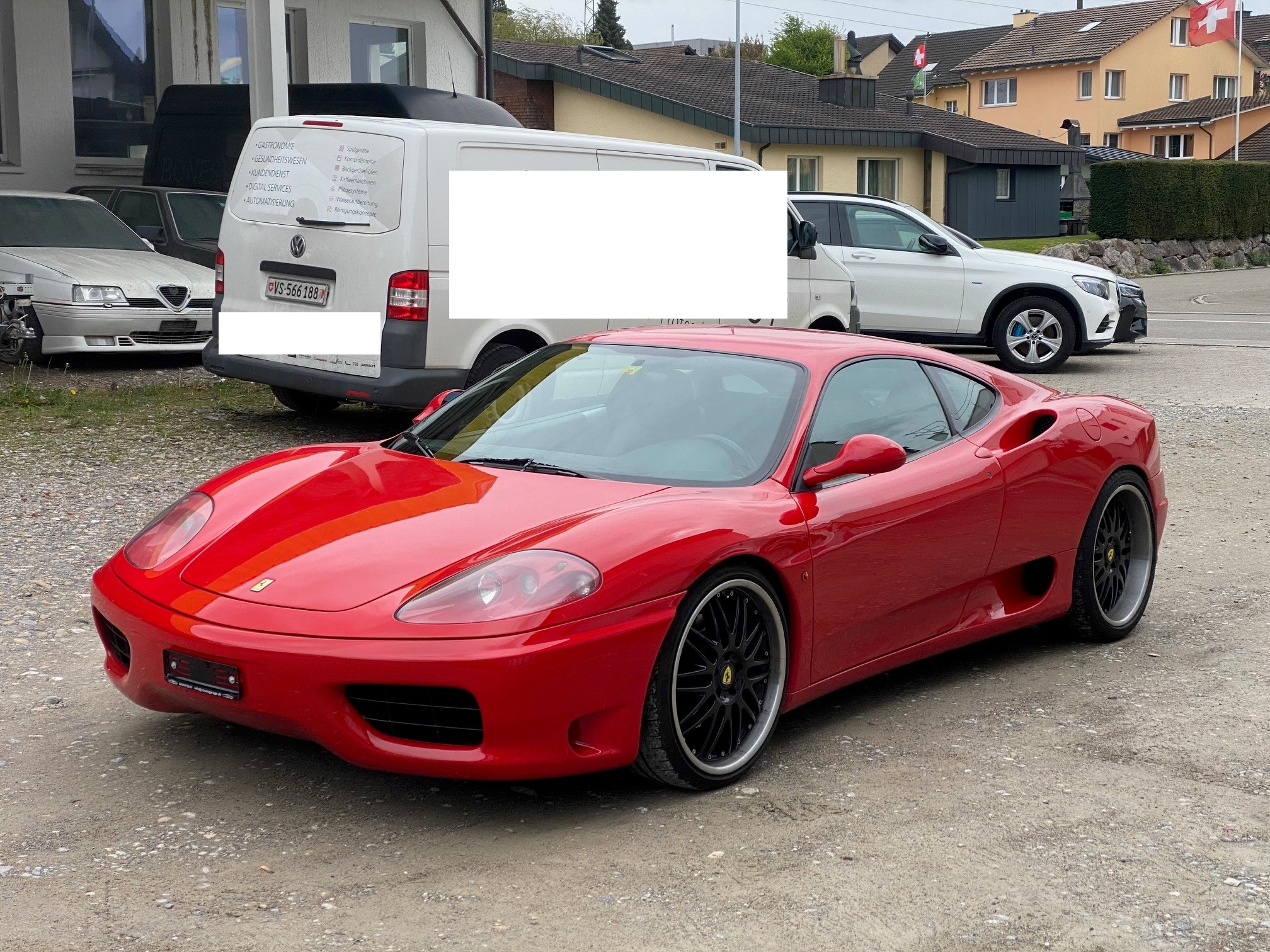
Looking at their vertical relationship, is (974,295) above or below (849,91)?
below

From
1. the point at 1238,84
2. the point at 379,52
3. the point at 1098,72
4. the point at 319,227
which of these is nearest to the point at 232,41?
the point at 379,52

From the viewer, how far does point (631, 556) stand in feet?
12.6

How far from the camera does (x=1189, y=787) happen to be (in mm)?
4184

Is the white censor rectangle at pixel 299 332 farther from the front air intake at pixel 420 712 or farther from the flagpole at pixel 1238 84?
the flagpole at pixel 1238 84

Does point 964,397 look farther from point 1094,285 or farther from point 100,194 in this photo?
point 100,194

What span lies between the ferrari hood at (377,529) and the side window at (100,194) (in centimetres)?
1281

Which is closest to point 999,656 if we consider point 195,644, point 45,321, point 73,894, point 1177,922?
point 1177,922

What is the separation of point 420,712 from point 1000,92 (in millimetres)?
70229

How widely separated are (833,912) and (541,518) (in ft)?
4.30

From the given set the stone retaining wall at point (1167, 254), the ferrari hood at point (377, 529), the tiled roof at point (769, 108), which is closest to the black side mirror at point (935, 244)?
the ferrari hood at point (377, 529)

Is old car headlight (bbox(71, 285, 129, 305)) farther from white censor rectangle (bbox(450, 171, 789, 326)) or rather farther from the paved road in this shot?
the paved road

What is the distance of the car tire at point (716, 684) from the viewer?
3.90 metres

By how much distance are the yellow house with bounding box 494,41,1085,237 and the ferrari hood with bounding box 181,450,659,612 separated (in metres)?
33.9

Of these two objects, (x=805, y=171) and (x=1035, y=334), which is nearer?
(x=1035, y=334)
